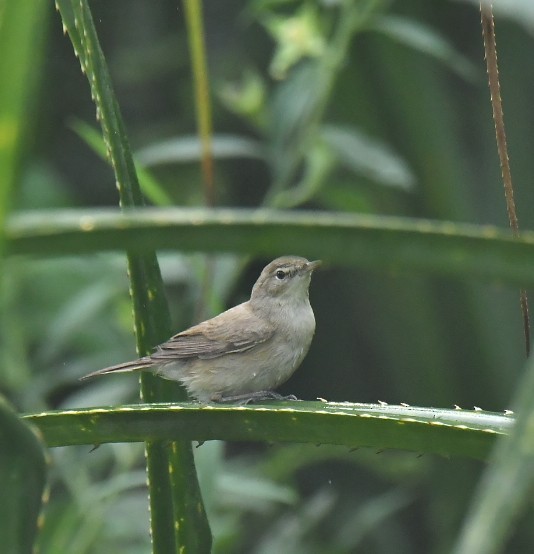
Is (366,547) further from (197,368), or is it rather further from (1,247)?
(1,247)

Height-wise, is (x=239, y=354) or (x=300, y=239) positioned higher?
(x=300, y=239)

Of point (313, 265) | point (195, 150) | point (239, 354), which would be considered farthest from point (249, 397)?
point (195, 150)

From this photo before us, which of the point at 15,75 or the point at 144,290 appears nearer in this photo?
the point at 15,75

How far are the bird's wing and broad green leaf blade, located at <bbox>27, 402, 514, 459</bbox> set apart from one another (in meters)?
2.19

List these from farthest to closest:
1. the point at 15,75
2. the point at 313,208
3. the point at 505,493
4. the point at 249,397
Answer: the point at 313,208, the point at 249,397, the point at 15,75, the point at 505,493

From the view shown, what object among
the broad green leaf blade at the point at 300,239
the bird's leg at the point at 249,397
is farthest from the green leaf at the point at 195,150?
the broad green leaf blade at the point at 300,239

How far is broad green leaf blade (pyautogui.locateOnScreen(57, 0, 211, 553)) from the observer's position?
181cm

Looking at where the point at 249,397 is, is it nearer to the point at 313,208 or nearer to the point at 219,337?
the point at 219,337

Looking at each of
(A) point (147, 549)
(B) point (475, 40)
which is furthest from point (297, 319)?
(B) point (475, 40)

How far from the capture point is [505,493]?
795mm

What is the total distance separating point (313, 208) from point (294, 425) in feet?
15.3

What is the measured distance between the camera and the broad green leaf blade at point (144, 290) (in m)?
1.81

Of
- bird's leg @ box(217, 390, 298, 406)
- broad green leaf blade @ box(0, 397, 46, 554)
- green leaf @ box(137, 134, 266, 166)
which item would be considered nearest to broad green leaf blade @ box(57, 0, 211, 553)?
broad green leaf blade @ box(0, 397, 46, 554)

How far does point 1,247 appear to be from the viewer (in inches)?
43.9
